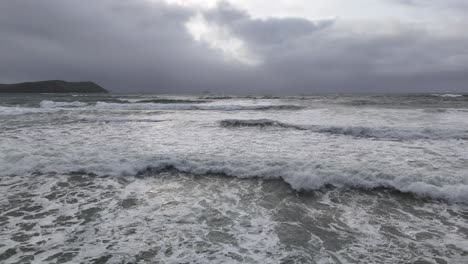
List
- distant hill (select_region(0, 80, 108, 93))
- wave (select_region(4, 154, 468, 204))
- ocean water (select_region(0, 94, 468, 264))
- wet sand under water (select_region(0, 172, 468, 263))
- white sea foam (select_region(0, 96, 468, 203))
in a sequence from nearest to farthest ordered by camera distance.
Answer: wet sand under water (select_region(0, 172, 468, 263)) < ocean water (select_region(0, 94, 468, 264)) < wave (select_region(4, 154, 468, 204)) < white sea foam (select_region(0, 96, 468, 203)) < distant hill (select_region(0, 80, 108, 93))

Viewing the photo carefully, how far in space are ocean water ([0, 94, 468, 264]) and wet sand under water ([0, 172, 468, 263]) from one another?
0.03 m

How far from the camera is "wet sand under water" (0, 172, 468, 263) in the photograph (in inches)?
188

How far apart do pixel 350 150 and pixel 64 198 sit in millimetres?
9364

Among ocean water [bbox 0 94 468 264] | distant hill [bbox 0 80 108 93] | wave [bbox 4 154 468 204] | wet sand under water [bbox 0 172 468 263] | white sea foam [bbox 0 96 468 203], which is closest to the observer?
wet sand under water [bbox 0 172 468 263]

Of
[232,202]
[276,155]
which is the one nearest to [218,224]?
[232,202]

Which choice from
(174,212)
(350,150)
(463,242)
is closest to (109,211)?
(174,212)

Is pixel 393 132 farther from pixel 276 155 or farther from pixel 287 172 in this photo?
pixel 287 172

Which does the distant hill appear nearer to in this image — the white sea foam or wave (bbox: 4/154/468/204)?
the white sea foam

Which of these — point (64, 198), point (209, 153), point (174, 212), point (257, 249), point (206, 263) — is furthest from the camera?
point (209, 153)

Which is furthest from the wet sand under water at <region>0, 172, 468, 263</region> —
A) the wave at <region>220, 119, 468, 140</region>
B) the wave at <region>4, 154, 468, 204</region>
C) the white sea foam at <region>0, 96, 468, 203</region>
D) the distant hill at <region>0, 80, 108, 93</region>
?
the distant hill at <region>0, 80, 108, 93</region>

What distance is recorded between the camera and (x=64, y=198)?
7109 millimetres

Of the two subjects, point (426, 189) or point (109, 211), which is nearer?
point (109, 211)

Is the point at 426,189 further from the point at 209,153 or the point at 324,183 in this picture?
the point at 209,153

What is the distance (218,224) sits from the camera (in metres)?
5.84
